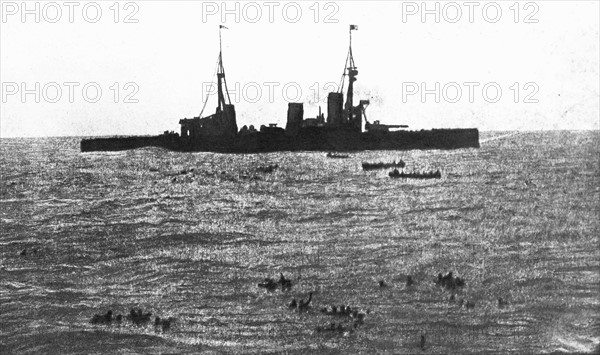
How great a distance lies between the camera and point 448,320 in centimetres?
1292

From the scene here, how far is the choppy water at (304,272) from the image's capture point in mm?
12367

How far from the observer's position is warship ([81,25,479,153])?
90500 mm

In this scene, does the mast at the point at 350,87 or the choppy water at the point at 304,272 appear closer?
the choppy water at the point at 304,272

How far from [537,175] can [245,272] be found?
43124mm

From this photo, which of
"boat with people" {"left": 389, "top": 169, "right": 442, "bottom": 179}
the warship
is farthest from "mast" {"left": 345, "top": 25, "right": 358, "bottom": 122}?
"boat with people" {"left": 389, "top": 169, "right": 442, "bottom": 179}

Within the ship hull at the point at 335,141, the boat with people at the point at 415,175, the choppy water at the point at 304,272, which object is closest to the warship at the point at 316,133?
the ship hull at the point at 335,141

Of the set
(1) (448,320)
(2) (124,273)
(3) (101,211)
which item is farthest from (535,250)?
(3) (101,211)

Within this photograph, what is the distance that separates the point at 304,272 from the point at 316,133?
3071 inches

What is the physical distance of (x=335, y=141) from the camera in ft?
308

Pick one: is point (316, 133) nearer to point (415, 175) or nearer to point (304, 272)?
point (415, 175)

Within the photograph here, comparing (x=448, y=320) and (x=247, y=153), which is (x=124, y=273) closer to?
(x=448, y=320)

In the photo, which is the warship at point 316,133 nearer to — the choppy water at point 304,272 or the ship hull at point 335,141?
the ship hull at point 335,141

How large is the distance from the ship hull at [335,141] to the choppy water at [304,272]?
58.0 m

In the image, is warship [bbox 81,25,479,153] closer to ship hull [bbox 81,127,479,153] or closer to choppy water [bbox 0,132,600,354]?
ship hull [bbox 81,127,479,153]
